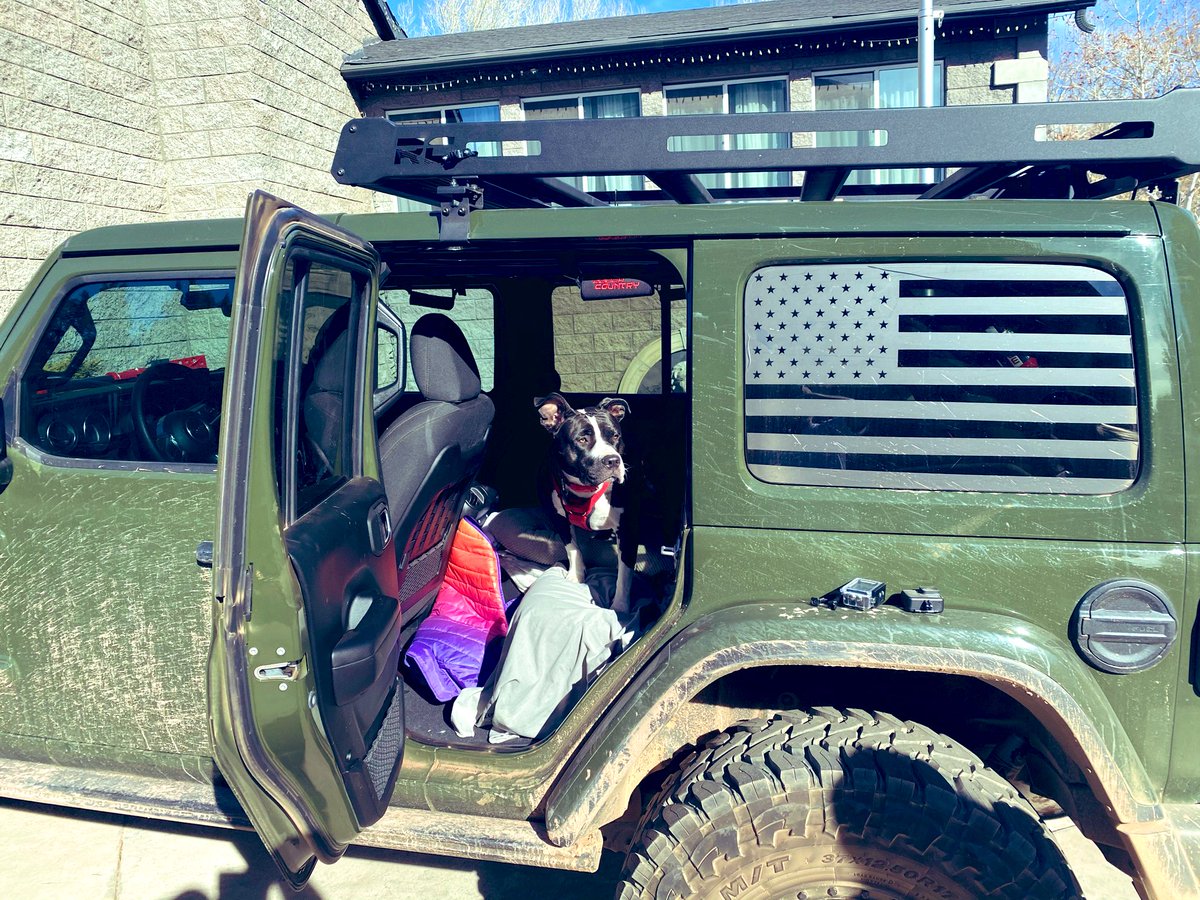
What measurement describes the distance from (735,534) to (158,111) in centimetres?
962

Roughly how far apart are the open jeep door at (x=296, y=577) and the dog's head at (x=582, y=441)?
162cm

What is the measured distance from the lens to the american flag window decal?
173 centimetres

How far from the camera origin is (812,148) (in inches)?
74.7

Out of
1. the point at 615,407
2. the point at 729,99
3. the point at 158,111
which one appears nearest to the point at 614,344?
the point at 615,407

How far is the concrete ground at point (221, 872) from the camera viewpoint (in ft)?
8.61

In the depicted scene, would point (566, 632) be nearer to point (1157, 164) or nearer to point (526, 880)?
point (526, 880)

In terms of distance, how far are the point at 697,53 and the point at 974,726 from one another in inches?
401

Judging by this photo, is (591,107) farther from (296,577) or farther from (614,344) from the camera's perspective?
(296,577)

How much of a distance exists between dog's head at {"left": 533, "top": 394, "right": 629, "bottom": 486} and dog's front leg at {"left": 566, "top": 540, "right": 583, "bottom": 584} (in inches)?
12.0

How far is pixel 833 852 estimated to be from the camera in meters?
1.75

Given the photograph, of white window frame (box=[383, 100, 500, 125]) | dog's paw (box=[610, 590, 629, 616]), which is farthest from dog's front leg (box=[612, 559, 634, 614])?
white window frame (box=[383, 100, 500, 125])

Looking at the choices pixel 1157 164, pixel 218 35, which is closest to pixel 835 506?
pixel 1157 164

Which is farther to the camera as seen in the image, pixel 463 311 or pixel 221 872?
pixel 463 311

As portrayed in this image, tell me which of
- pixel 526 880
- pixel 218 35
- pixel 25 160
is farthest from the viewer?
pixel 218 35
